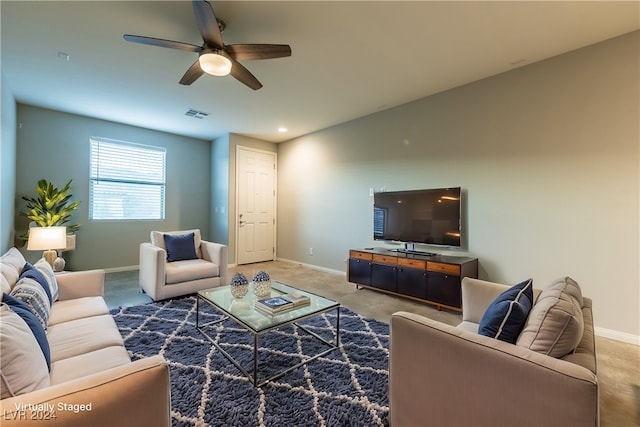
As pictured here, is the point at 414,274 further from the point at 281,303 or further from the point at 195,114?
the point at 195,114

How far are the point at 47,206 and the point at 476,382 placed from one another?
5451 mm

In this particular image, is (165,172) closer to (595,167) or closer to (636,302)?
(595,167)

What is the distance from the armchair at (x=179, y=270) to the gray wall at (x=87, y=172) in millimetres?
1867

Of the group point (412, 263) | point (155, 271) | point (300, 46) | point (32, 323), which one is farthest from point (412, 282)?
point (32, 323)

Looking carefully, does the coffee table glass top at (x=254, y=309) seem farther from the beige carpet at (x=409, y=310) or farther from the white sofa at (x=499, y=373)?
the beige carpet at (x=409, y=310)

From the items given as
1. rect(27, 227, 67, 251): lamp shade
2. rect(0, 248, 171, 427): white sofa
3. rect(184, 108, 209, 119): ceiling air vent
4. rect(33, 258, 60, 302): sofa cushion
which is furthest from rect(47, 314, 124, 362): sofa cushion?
rect(184, 108, 209, 119): ceiling air vent

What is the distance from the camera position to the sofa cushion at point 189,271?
323 centimetres

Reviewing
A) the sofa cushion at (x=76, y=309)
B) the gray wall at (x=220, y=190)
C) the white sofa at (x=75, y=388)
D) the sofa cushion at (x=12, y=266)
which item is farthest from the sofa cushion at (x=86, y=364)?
the gray wall at (x=220, y=190)

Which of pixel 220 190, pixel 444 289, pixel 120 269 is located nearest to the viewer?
pixel 444 289

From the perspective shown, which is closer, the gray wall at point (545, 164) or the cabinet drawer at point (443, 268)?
the gray wall at point (545, 164)

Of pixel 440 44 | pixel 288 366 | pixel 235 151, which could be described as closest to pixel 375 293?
pixel 288 366

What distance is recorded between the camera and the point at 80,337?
1565 mm

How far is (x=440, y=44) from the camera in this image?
2.57 meters

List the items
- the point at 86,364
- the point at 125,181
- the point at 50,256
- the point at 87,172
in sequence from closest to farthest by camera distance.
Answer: the point at 86,364 → the point at 50,256 → the point at 87,172 → the point at 125,181
